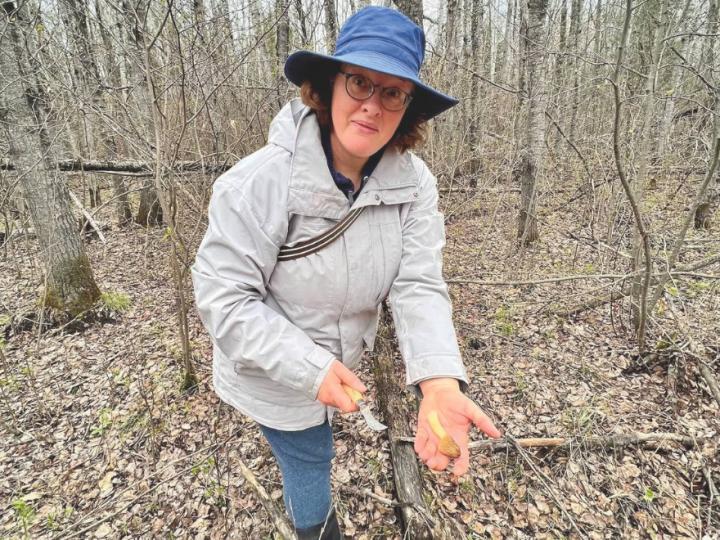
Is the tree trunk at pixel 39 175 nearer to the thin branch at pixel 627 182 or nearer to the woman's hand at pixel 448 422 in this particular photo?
the woman's hand at pixel 448 422

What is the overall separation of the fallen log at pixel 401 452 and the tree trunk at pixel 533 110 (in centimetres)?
283

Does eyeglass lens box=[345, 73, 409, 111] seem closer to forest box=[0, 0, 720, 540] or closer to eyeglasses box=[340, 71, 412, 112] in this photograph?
eyeglasses box=[340, 71, 412, 112]

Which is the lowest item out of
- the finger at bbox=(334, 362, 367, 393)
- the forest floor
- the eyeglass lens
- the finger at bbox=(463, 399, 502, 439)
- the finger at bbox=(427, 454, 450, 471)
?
the forest floor

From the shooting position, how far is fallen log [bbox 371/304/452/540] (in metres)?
1.95

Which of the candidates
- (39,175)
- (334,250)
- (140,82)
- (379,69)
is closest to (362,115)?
(379,69)

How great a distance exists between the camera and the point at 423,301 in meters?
1.45

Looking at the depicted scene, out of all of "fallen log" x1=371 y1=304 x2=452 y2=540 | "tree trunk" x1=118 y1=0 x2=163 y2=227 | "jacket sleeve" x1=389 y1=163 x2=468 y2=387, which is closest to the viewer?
"jacket sleeve" x1=389 y1=163 x2=468 y2=387

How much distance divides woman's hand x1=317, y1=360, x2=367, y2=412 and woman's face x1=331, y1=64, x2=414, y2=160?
2.40 ft

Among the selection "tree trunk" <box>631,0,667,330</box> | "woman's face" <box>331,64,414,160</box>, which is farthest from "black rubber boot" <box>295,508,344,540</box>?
"tree trunk" <box>631,0,667,330</box>

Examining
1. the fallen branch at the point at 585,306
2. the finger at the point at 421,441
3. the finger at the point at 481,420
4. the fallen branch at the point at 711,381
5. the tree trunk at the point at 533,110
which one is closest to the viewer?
the finger at the point at 481,420

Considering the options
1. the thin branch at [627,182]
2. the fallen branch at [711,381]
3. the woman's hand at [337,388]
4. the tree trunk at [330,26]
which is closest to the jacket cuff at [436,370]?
the woman's hand at [337,388]

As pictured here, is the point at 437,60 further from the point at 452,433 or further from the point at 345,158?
the point at 452,433

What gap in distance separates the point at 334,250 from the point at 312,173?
267mm

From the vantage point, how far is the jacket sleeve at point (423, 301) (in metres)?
1.37
